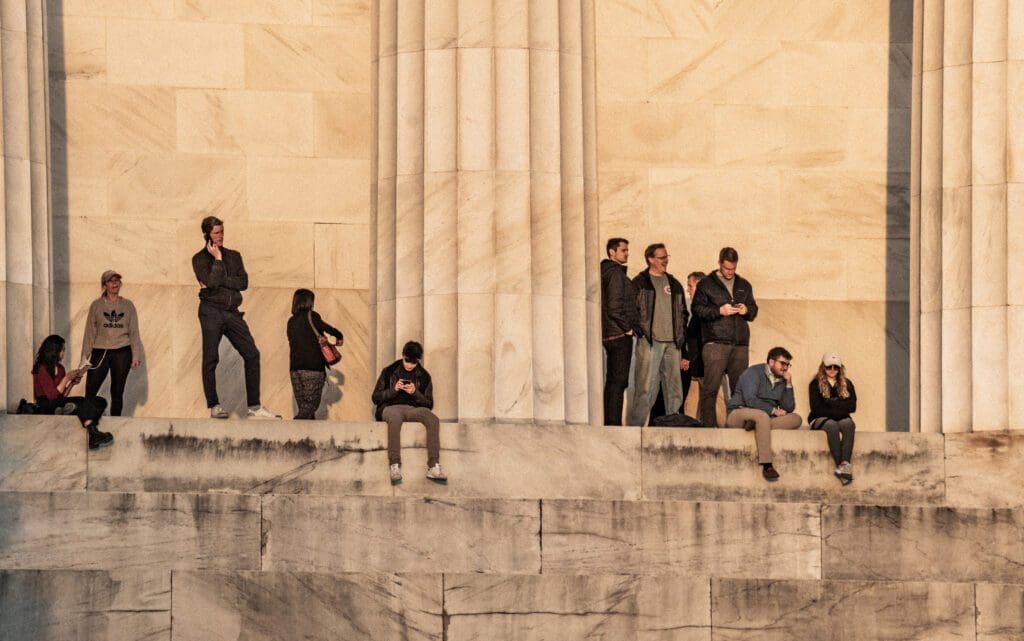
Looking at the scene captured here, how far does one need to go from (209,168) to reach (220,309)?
16.5ft

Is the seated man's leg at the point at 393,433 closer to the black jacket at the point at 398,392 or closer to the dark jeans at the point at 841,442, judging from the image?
the black jacket at the point at 398,392

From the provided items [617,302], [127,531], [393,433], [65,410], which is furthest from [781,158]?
[127,531]

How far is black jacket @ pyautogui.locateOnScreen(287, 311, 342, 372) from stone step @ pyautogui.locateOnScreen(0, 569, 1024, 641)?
4.76 meters

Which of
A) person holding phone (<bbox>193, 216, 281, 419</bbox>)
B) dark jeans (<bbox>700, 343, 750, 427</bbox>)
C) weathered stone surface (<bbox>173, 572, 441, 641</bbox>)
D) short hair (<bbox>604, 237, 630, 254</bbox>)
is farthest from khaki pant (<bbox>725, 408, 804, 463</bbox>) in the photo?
person holding phone (<bbox>193, 216, 281, 419</bbox>)

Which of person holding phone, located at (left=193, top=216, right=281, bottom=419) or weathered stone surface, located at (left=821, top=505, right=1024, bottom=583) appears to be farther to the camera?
person holding phone, located at (left=193, top=216, right=281, bottom=419)

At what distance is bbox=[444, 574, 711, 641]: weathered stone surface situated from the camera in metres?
36.4

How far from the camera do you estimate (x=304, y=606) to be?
118 feet

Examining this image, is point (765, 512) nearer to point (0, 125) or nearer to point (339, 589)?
point (339, 589)

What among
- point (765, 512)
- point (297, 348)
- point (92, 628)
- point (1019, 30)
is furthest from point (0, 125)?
point (1019, 30)

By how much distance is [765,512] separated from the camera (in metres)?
37.8

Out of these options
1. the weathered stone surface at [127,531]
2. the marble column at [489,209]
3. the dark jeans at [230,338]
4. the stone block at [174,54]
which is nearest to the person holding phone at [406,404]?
the marble column at [489,209]

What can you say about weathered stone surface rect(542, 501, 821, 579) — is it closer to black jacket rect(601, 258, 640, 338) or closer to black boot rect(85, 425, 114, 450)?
black jacket rect(601, 258, 640, 338)

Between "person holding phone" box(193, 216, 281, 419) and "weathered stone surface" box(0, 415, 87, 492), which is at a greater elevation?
"person holding phone" box(193, 216, 281, 419)

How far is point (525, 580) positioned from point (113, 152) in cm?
1162
